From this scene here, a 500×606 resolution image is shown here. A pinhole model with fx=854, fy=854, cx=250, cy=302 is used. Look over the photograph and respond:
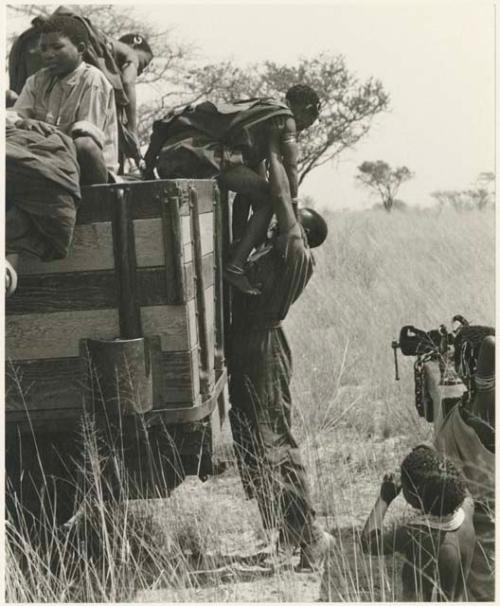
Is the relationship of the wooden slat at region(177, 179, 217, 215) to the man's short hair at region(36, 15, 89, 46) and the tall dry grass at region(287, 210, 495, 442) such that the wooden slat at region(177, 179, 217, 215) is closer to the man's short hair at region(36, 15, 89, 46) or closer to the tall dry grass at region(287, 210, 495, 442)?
the man's short hair at region(36, 15, 89, 46)

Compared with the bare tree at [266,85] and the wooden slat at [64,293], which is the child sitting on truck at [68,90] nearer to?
the wooden slat at [64,293]

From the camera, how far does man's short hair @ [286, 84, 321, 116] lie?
13.0ft

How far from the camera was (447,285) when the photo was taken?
→ 26.9ft

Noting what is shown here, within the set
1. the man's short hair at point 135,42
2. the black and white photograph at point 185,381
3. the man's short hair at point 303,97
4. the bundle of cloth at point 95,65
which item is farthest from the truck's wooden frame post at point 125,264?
the man's short hair at point 135,42

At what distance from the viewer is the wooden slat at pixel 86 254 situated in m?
2.91

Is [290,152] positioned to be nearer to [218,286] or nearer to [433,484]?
[218,286]

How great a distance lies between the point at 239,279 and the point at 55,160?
1.09 meters

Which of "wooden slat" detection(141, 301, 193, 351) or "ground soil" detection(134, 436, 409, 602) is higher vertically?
"wooden slat" detection(141, 301, 193, 351)

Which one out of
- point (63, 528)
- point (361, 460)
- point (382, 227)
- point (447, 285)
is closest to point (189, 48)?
point (382, 227)

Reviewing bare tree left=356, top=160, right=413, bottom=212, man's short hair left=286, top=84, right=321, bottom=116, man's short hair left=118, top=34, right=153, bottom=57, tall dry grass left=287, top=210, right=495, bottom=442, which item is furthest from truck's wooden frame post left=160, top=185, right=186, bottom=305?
bare tree left=356, top=160, right=413, bottom=212

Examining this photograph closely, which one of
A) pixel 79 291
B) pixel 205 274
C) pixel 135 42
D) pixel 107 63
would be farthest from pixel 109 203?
pixel 135 42

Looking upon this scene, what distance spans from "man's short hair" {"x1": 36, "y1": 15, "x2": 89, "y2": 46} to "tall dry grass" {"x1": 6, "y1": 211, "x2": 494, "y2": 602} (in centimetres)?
183

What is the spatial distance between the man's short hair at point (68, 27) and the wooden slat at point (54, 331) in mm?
1427

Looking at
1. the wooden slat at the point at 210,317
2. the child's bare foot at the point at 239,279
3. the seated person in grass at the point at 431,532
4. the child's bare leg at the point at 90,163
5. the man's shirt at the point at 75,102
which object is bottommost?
the seated person in grass at the point at 431,532
